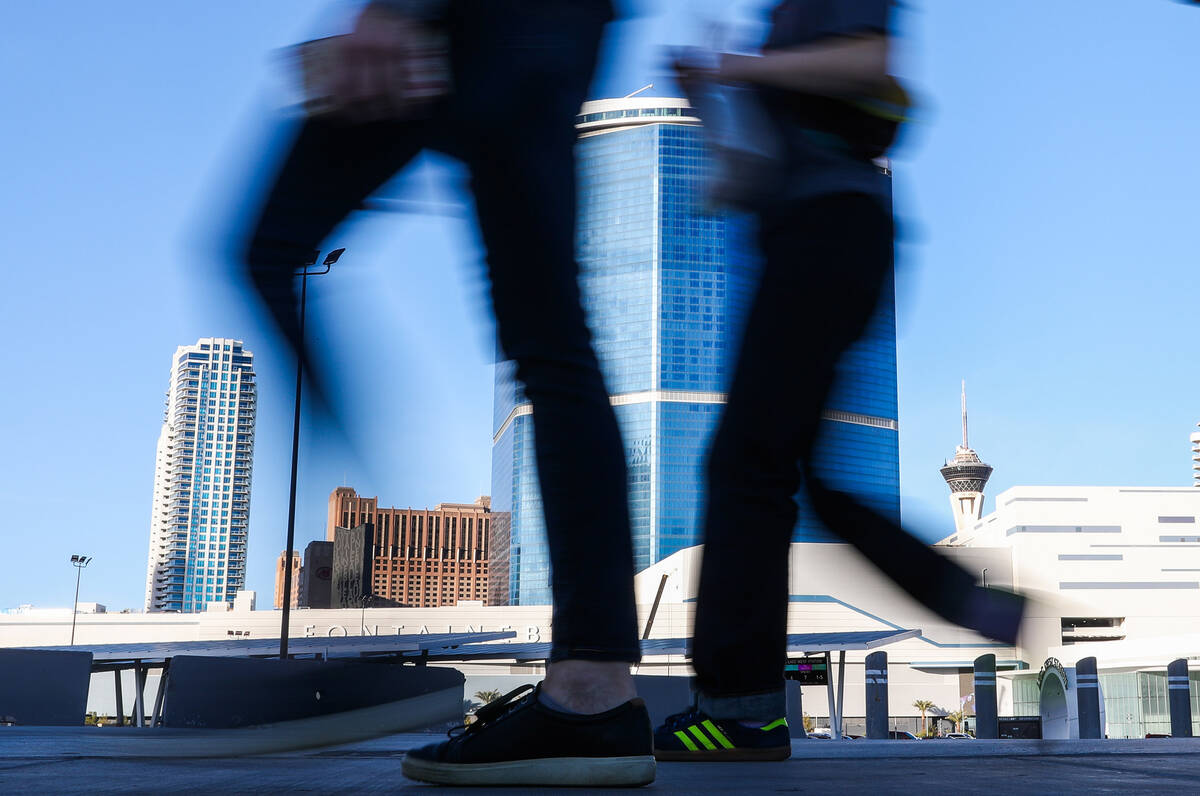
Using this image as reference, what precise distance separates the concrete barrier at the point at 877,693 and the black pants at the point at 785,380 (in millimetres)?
11759

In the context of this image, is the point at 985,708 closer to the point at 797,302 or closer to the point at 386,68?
the point at 797,302

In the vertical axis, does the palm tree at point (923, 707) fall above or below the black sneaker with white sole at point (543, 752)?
below

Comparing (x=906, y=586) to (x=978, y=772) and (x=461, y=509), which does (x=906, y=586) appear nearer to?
(x=978, y=772)

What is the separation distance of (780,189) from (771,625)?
63 cm

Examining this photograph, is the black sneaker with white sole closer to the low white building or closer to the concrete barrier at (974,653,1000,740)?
the low white building

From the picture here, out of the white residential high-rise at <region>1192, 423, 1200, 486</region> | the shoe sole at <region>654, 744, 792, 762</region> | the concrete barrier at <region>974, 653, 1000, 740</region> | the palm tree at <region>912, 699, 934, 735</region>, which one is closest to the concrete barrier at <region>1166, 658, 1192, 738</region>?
the concrete barrier at <region>974, 653, 1000, 740</region>

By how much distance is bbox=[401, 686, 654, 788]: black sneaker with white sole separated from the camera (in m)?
1.18

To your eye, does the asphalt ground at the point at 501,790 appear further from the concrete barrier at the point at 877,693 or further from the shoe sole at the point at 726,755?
the concrete barrier at the point at 877,693

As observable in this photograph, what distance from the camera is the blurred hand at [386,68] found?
→ 101 cm

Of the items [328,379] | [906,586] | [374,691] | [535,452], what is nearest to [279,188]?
[328,379]

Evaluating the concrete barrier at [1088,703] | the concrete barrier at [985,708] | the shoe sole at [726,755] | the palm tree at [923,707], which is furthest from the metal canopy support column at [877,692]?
the palm tree at [923,707]

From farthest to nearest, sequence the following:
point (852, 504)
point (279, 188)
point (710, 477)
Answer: point (710, 477) < point (852, 504) < point (279, 188)

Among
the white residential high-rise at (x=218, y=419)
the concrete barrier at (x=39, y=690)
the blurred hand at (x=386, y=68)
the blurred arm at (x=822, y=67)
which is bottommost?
the concrete barrier at (x=39, y=690)

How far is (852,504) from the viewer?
1281 millimetres
